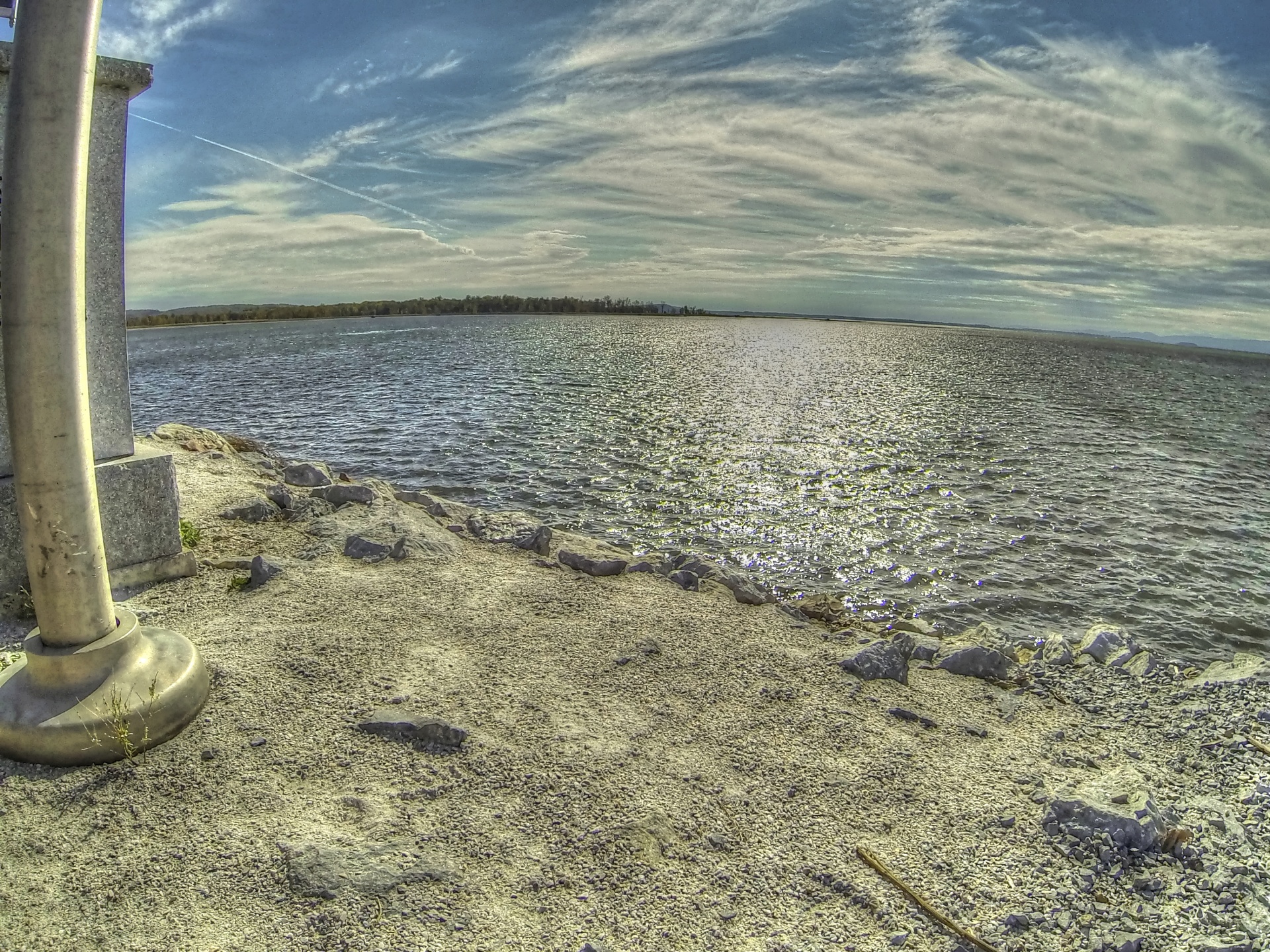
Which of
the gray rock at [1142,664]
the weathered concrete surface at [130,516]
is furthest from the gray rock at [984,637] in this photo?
the weathered concrete surface at [130,516]

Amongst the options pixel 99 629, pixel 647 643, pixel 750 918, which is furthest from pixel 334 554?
pixel 750 918

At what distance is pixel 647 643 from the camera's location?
6.39m

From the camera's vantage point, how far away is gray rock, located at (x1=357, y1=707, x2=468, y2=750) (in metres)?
4.71

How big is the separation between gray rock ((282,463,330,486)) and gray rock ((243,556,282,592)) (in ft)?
16.5

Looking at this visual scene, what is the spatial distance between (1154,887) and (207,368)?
56.3 meters

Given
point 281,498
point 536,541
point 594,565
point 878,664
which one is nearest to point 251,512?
point 281,498

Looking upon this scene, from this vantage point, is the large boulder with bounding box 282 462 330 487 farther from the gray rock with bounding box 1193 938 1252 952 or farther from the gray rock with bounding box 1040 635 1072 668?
the gray rock with bounding box 1193 938 1252 952

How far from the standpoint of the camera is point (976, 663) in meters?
6.60

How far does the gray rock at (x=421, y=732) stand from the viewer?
4.71 m

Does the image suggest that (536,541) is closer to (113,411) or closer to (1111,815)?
(113,411)

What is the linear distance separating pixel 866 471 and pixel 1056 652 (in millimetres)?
11008

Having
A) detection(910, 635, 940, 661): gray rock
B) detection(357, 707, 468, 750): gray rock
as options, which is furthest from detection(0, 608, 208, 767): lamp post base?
detection(910, 635, 940, 661): gray rock

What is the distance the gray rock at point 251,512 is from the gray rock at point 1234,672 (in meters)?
10.4

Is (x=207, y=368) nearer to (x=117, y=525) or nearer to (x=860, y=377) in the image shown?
(x=860, y=377)
